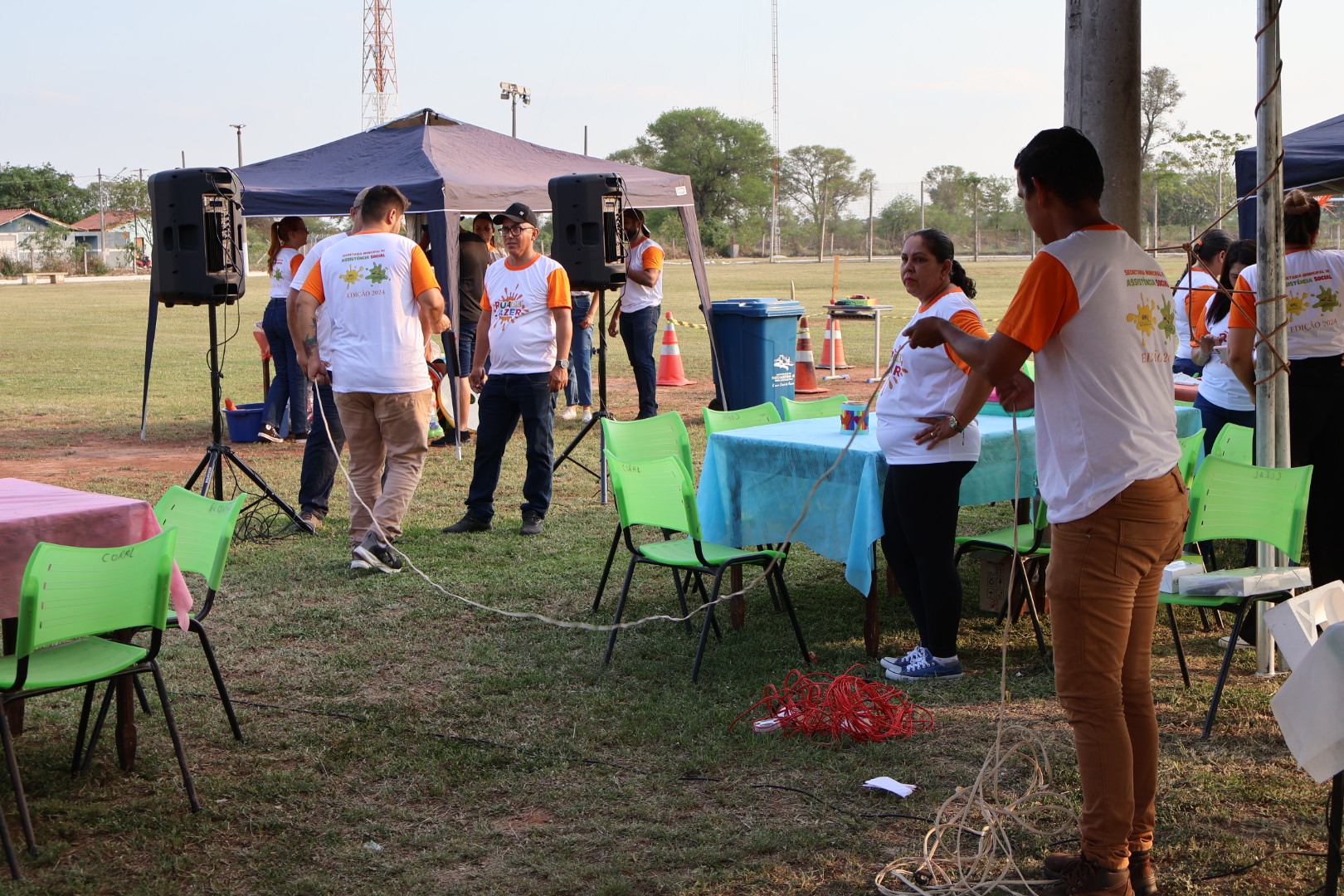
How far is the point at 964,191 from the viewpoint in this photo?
72.9m

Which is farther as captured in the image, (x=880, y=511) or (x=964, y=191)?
(x=964, y=191)

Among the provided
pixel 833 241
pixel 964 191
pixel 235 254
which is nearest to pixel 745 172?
pixel 833 241

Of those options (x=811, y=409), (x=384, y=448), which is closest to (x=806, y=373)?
(x=811, y=409)

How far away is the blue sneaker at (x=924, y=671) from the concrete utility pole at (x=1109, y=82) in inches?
78.6

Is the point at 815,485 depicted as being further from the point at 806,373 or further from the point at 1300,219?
the point at 806,373

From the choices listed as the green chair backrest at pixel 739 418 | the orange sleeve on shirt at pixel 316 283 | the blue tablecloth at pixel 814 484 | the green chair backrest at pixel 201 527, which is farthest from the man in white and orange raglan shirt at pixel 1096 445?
the orange sleeve on shirt at pixel 316 283

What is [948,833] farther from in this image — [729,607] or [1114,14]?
[1114,14]

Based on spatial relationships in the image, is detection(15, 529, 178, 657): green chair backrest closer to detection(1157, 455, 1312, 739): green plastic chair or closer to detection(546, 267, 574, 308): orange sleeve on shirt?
detection(1157, 455, 1312, 739): green plastic chair

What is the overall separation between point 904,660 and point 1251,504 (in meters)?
1.43

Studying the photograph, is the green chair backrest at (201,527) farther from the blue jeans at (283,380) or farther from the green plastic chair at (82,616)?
the blue jeans at (283,380)

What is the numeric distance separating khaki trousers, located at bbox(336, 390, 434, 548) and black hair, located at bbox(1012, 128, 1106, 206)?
13.6ft

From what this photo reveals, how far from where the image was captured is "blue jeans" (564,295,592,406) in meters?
11.3

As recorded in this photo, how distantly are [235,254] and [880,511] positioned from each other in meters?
4.24

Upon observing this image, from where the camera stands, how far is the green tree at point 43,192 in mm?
74188
